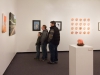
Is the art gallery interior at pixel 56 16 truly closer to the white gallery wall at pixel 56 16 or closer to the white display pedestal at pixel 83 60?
the white gallery wall at pixel 56 16

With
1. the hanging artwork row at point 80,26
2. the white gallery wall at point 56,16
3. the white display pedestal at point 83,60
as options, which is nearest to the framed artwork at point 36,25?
the white gallery wall at point 56,16

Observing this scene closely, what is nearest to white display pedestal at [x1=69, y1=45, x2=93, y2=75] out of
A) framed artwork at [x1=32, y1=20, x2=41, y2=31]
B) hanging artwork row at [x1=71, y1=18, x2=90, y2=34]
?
framed artwork at [x1=32, y1=20, x2=41, y2=31]

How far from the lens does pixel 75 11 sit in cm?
888

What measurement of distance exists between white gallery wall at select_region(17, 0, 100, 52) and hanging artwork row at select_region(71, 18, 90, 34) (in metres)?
0.21

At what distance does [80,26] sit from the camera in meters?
9.05

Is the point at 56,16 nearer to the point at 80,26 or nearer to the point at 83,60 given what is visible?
the point at 80,26

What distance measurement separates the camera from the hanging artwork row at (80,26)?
8.95m

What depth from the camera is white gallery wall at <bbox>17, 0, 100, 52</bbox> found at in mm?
8445

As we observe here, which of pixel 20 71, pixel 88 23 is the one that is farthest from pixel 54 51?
pixel 88 23

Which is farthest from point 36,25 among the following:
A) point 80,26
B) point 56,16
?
point 80,26

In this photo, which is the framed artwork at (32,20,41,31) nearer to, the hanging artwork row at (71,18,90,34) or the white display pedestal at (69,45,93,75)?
the hanging artwork row at (71,18,90,34)

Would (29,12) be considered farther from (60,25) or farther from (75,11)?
(75,11)

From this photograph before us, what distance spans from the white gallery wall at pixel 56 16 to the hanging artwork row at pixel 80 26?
0.21m

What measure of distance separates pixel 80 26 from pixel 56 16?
176 centimetres
